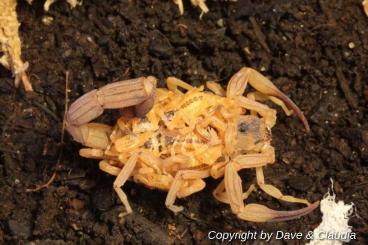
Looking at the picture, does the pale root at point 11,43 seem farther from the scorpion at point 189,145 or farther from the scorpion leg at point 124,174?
the scorpion leg at point 124,174

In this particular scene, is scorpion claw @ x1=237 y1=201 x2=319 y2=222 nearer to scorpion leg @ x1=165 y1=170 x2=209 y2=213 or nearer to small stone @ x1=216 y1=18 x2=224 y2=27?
scorpion leg @ x1=165 y1=170 x2=209 y2=213

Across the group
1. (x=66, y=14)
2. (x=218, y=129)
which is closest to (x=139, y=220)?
(x=218, y=129)

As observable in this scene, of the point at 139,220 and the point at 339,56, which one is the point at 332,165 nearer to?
the point at 339,56

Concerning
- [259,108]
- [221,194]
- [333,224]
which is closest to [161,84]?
[259,108]

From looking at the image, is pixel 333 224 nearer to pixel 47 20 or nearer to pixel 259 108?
pixel 259 108
